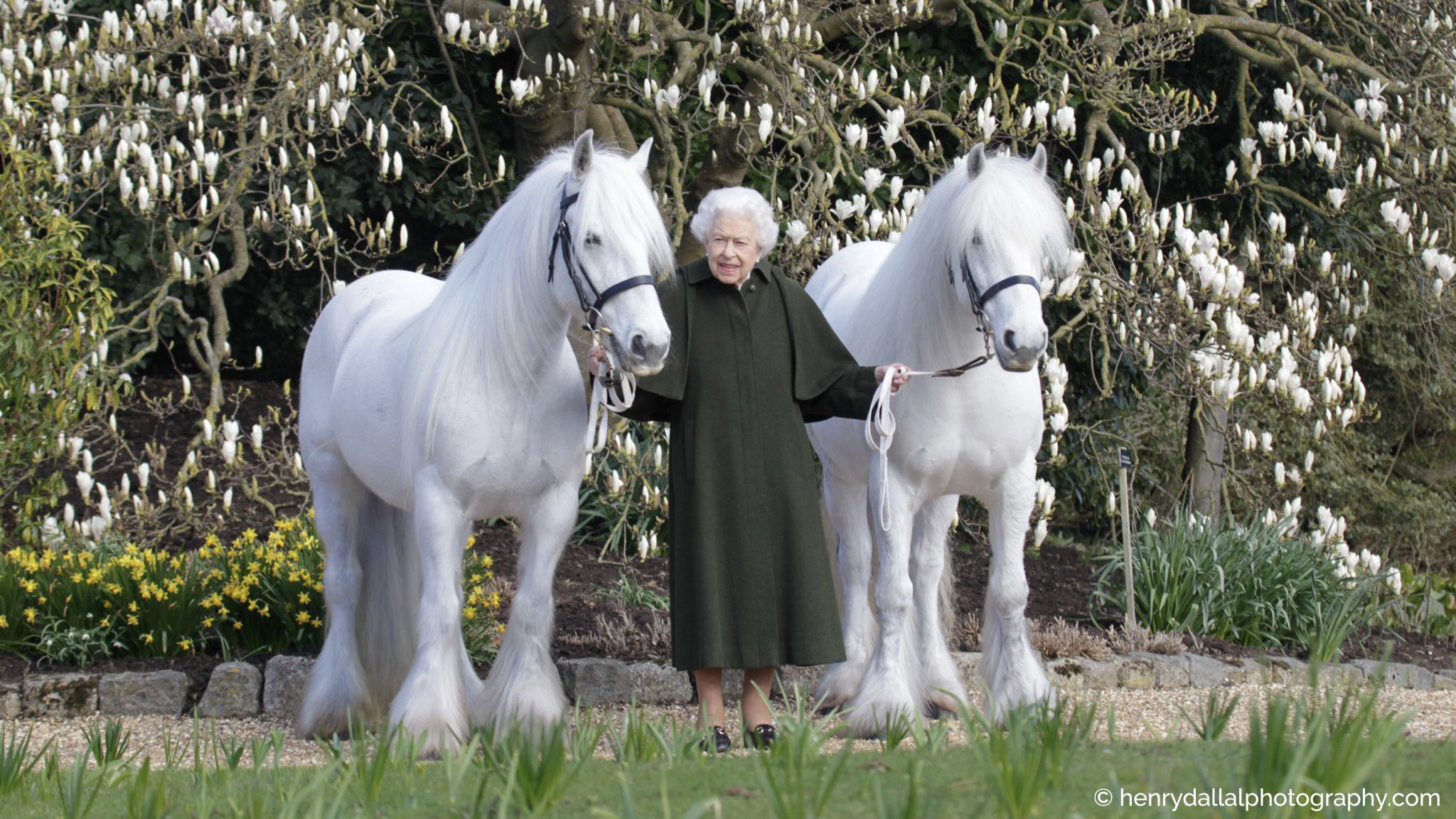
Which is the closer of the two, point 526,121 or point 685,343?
point 685,343

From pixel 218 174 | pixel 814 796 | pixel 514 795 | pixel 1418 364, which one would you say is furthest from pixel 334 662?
pixel 1418 364

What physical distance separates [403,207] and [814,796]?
757 centimetres

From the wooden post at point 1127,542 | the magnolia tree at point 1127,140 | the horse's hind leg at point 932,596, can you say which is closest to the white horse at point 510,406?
the horse's hind leg at point 932,596

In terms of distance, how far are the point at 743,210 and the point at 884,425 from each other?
0.75 metres

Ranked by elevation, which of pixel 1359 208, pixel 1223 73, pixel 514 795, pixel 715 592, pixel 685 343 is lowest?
pixel 514 795

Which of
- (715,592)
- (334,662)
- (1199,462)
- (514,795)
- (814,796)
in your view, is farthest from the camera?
(1199,462)

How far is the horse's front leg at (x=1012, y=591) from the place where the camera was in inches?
177

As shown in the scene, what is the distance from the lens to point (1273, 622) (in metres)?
6.33

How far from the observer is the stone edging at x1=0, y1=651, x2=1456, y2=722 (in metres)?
5.04

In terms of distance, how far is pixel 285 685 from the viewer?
16.8 ft

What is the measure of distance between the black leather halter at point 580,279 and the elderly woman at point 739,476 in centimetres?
34

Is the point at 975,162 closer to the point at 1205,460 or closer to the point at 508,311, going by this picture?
the point at 508,311

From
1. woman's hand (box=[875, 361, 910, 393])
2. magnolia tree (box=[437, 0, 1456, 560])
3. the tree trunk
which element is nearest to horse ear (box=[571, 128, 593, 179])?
woman's hand (box=[875, 361, 910, 393])

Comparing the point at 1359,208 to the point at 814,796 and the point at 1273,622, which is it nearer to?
the point at 1273,622
